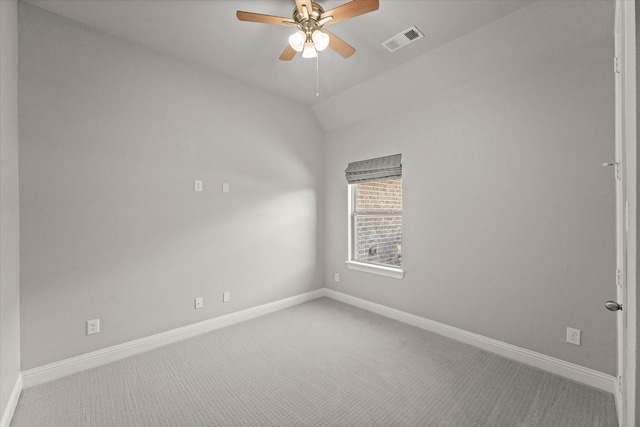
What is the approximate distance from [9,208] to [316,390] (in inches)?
97.7

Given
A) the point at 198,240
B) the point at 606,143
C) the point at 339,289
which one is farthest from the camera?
the point at 339,289

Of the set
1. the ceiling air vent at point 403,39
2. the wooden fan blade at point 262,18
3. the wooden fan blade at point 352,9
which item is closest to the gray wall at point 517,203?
the ceiling air vent at point 403,39

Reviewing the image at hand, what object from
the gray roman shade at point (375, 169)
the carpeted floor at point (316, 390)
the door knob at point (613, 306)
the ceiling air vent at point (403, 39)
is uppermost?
the ceiling air vent at point (403, 39)

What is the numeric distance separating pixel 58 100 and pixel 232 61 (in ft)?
5.06

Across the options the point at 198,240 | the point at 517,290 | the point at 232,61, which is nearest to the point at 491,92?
the point at 517,290

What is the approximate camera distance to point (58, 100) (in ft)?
7.54

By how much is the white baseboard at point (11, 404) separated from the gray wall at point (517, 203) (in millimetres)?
3305

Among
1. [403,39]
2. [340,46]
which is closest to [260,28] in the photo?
[340,46]

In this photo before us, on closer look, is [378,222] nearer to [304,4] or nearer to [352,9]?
[352,9]

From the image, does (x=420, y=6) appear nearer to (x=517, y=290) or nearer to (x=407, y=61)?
(x=407, y=61)

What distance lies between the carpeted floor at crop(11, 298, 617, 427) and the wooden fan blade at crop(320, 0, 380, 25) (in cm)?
262

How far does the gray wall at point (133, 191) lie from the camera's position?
2.22m

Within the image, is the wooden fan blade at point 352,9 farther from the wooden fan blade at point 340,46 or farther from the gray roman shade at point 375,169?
the gray roman shade at point 375,169

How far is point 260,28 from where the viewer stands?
2.44 metres
